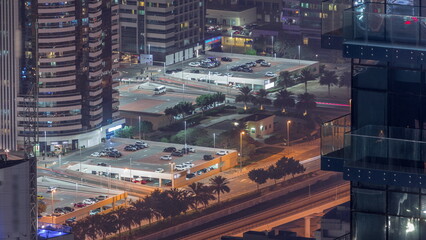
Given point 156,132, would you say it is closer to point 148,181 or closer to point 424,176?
point 148,181

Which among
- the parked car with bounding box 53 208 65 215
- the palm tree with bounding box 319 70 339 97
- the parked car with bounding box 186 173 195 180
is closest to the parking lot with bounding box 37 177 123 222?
the parked car with bounding box 53 208 65 215

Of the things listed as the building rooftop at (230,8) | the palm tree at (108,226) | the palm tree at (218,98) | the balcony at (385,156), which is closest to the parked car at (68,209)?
the palm tree at (108,226)

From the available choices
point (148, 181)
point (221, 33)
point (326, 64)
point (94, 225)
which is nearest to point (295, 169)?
point (148, 181)

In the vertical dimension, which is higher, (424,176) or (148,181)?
(424,176)

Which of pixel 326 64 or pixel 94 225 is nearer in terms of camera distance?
pixel 94 225

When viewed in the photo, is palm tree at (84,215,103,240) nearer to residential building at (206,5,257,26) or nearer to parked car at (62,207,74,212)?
parked car at (62,207,74,212)

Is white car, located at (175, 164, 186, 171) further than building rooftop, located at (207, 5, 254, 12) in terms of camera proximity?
No

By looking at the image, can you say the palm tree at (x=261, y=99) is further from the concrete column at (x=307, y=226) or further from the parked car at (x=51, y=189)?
the concrete column at (x=307, y=226)
